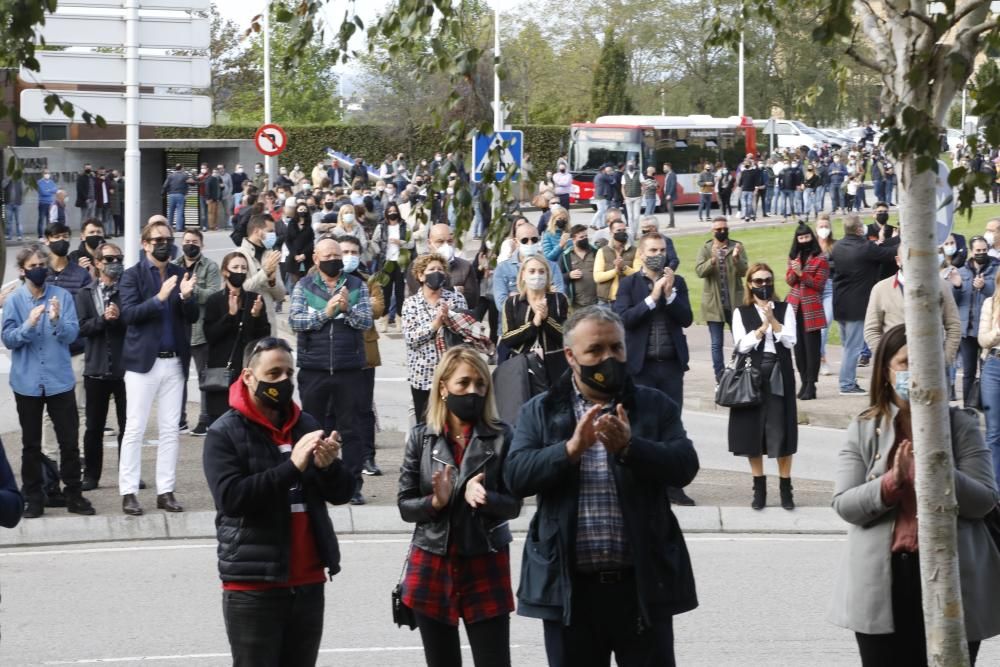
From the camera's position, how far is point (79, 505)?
11.4 metres

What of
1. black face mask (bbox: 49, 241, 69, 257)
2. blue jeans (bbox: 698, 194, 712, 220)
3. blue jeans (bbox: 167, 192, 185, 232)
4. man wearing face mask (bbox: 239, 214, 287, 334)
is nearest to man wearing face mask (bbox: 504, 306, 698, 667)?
man wearing face mask (bbox: 239, 214, 287, 334)

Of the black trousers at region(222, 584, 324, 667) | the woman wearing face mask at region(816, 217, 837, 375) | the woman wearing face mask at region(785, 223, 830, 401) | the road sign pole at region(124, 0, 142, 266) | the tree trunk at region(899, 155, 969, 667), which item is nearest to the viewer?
the tree trunk at region(899, 155, 969, 667)

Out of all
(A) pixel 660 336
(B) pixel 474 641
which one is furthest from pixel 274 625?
(A) pixel 660 336

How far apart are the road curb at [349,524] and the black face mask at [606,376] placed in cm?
558

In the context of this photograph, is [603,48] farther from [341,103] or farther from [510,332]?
[510,332]

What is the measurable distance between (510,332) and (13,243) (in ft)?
100

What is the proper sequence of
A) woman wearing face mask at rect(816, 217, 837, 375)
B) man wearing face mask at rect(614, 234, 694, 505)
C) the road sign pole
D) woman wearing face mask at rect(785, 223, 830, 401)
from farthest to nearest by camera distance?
woman wearing face mask at rect(816, 217, 837, 375), woman wearing face mask at rect(785, 223, 830, 401), the road sign pole, man wearing face mask at rect(614, 234, 694, 505)

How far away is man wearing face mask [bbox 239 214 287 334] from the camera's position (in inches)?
519

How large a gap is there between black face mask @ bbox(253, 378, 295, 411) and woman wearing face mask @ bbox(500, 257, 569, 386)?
17.5 feet

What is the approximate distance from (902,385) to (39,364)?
284 inches

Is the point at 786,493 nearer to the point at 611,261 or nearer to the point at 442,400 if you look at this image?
the point at 442,400

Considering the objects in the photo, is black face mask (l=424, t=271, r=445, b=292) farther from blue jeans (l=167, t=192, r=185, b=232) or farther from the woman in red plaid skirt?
blue jeans (l=167, t=192, r=185, b=232)

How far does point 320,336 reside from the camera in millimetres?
11469

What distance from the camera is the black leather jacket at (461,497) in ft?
20.6
